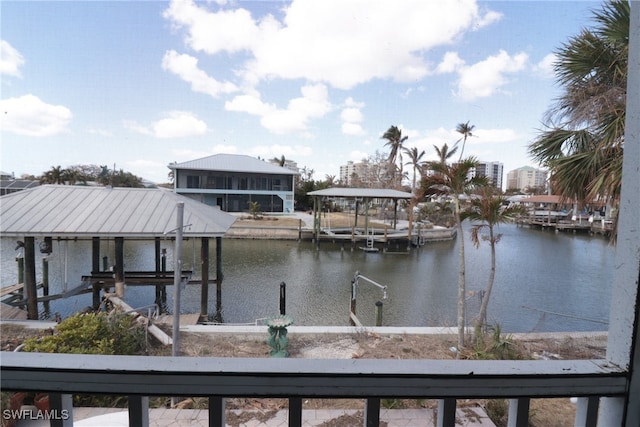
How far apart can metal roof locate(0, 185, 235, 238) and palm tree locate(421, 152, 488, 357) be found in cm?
350

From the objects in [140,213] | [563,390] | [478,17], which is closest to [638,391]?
[563,390]

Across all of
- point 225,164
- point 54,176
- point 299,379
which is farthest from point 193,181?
point 299,379

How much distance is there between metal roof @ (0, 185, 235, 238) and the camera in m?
5.04

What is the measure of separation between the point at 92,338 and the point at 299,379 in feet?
11.7

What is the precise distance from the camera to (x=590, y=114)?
3.46 metres

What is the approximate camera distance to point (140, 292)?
8.27 metres

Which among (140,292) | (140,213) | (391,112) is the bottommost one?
(140,292)

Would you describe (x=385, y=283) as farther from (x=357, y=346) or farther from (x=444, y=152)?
(x=357, y=346)

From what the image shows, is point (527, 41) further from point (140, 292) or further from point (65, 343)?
point (140, 292)

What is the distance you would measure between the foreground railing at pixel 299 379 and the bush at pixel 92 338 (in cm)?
289

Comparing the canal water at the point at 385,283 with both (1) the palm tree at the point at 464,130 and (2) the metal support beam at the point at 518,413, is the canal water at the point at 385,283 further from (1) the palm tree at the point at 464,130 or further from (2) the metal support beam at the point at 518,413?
(2) the metal support beam at the point at 518,413

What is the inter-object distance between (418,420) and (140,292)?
7874 millimetres

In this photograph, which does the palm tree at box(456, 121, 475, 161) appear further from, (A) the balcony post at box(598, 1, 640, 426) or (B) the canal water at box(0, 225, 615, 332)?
(A) the balcony post at box(598, 1, 640, 426)

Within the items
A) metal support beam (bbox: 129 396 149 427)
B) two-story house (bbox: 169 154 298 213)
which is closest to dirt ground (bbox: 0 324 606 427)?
metal support beam (bbox: 129 396 149 427)
